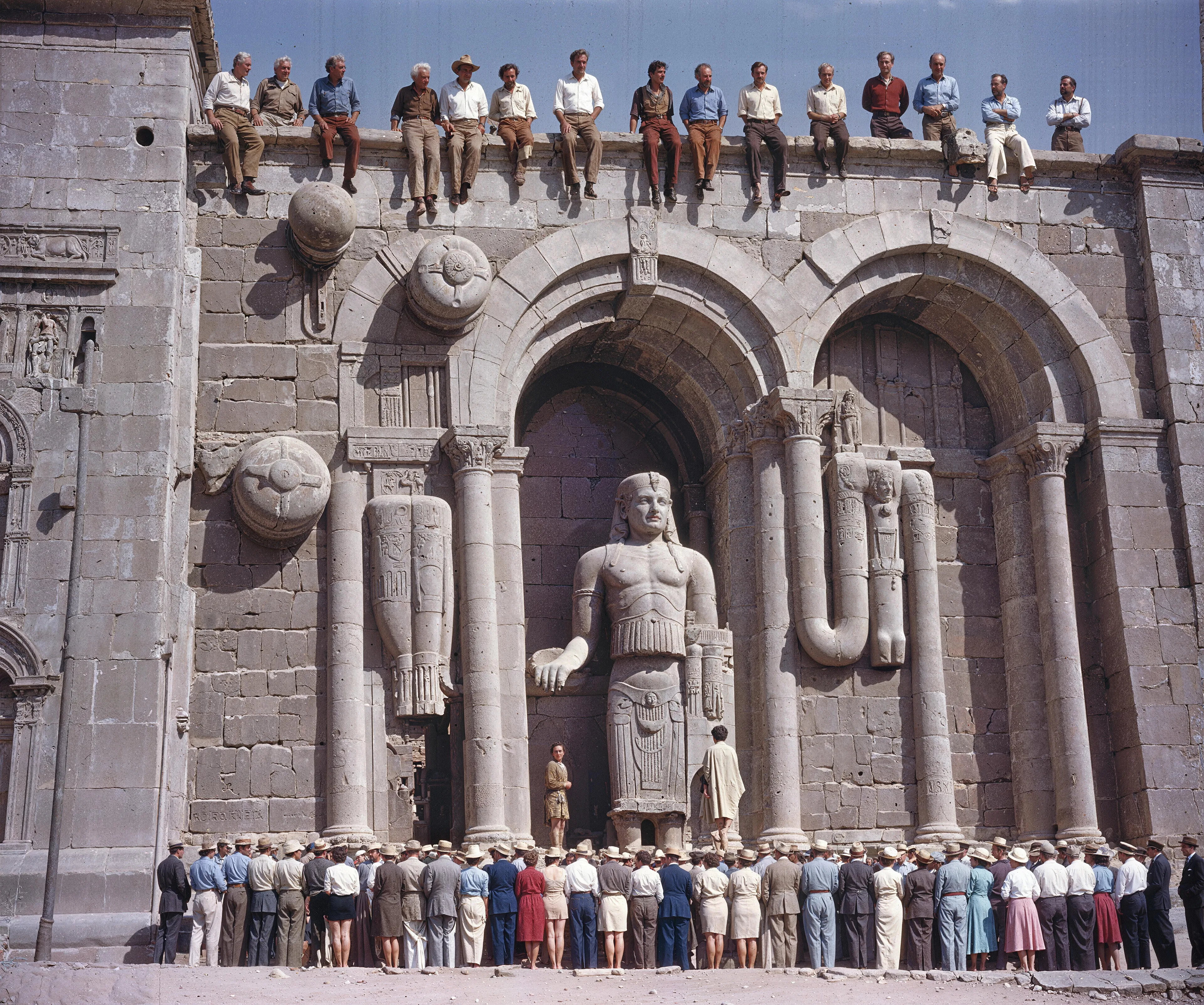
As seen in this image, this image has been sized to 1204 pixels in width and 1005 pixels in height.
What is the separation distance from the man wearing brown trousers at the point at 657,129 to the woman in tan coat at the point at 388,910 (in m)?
10.1

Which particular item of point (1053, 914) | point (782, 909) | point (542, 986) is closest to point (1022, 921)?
point (1053, 914)

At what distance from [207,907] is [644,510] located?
7787mm

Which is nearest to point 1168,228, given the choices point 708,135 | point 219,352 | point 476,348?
point 708,135

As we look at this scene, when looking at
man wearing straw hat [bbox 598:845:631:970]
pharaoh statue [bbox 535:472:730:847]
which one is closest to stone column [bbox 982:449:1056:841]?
pharaoh statue [bbox 535:472:730:847]

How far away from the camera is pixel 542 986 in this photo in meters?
18.3

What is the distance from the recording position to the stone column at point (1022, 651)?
2436 cm

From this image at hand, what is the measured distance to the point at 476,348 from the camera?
24.2 meters

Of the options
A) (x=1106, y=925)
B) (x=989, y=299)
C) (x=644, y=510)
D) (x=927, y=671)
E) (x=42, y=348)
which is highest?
(x=989, y=299)

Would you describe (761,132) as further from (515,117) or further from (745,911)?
(745,911)

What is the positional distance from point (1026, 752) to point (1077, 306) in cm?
630

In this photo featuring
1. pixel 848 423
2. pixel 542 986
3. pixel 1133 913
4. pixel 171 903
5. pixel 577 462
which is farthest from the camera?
pixel 577 462

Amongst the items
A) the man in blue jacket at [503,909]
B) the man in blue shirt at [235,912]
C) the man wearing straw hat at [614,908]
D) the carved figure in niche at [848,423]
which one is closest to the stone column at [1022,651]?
the carved figure in niche at [848,423]

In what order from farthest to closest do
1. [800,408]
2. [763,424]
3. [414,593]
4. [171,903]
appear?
[763,424], [800,408], [414,593], [171,903]

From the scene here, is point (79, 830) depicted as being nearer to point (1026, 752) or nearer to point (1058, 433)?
point (1026, 752)
